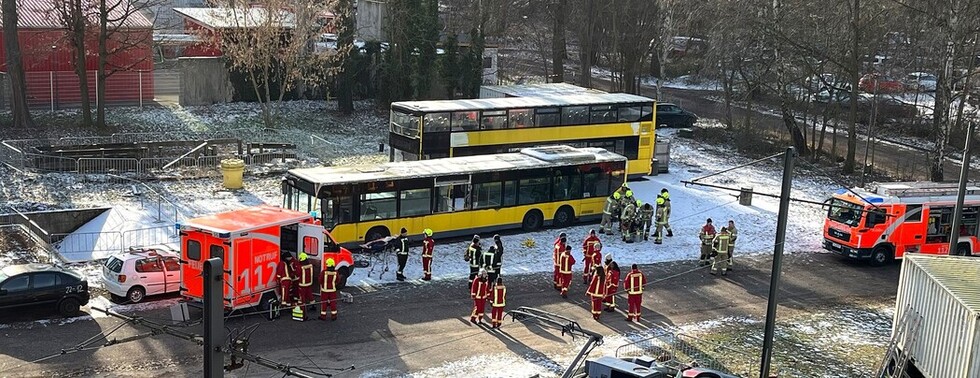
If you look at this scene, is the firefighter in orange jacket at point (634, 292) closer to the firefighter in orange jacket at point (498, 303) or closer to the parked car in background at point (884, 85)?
the firefighter in orange jacket at point (498, 303)

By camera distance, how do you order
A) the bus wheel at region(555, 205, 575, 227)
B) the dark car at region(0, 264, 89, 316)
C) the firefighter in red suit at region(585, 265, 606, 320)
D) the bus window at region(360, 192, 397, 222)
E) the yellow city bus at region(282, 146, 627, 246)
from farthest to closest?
the bus wheel at region(555, 205, 575, 227) < the bus window at region(360, 192, 397, 222) < the yellow city bus at region(282, 146, 627, 246) < the firefighter in red suit at region(585, 265, 606, 320) < the dark car at region(0, 264, 89, 316)

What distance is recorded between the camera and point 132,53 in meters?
48.6

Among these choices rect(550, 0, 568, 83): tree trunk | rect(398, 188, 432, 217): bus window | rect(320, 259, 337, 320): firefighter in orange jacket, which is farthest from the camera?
rect(550, 0, 568, 83): tree trunk

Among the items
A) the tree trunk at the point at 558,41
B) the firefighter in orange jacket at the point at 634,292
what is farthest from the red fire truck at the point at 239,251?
the tree trunk at the point at 558,41

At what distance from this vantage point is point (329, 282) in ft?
73.9

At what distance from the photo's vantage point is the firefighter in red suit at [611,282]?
24172 millimetres

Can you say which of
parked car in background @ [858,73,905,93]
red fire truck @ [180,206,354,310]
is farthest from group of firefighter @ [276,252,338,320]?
parked car in background @ [858,73,905,93]

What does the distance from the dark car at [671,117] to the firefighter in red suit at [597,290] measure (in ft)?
91.3

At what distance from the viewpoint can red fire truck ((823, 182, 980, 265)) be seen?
29.9 metres

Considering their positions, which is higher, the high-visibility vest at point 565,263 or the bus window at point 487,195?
the bus window at point 487,195

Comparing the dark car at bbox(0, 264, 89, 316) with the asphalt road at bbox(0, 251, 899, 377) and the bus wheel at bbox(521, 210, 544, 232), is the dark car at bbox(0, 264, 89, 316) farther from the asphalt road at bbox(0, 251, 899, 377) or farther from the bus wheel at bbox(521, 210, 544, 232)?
the bus wheel at bbox(521, 210, 544, 232)

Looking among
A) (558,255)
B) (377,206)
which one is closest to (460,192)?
(377,206)

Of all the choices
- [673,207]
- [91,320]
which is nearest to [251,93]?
[673,207]

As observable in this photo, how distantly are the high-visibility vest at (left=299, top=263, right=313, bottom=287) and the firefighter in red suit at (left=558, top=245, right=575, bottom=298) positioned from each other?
20.7ft
